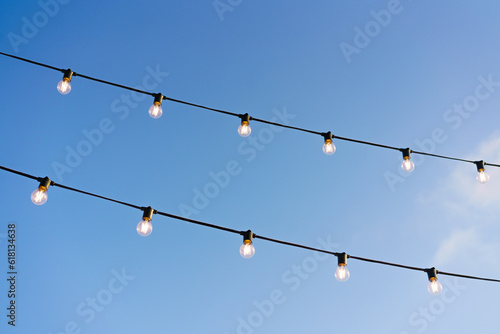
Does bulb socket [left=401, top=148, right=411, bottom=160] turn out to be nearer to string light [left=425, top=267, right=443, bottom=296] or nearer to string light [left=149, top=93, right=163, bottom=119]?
string light [left=425, top=267, right=443, bottom=296]

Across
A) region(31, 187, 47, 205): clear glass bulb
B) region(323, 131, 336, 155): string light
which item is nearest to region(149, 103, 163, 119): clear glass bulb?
region(31, 187, 47, 205): clear glass bulb

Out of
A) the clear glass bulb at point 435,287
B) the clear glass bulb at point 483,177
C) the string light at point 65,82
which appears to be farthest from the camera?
the clear glass bulb at point 483,177

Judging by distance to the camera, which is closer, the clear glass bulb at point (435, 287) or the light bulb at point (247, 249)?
the light bulb at point (247, 249)

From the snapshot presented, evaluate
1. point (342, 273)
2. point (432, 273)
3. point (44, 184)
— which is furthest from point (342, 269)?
point (44, 184)

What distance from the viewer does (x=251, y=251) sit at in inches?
173

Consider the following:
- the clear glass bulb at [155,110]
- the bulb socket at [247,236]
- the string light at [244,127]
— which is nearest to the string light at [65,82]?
the clear glass bulb at [155,110]

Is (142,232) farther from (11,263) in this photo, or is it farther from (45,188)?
(11,263)

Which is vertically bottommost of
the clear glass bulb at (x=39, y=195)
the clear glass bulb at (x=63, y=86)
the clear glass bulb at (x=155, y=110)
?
the clear glass bulb at (x=39, y=195)

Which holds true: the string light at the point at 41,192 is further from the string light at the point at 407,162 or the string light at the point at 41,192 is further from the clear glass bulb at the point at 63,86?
the string light at the point at 407,162

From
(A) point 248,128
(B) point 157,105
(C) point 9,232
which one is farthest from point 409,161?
(C) point 9,232

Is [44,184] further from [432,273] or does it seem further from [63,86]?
[432,273]

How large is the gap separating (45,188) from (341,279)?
10.6ft

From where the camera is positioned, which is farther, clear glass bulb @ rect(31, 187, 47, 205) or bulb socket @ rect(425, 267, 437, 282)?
bulb socket @ rect(425, 267, 437, 282)

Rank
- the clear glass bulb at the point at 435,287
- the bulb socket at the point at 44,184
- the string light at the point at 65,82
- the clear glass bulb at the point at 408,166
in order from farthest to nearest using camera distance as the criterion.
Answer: the clear glass bulb at the point at 408,166, the string light at the point at 65,82, the clear glass bulb at the point at 435,287, the bulb socket at the point at 44,184
